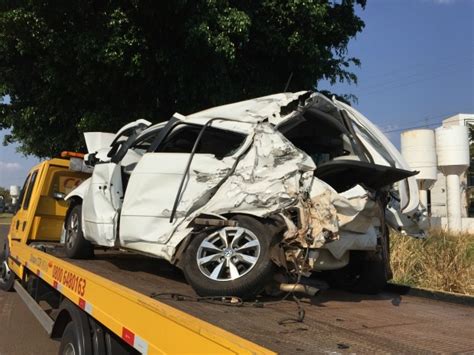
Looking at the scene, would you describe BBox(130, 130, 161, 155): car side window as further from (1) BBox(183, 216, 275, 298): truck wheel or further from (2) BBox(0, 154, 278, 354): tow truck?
(1) BBox(183, 216, 275, 298): truck wheel

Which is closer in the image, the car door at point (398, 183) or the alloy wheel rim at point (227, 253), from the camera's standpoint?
the alloy wheel rim at point (227, 253)

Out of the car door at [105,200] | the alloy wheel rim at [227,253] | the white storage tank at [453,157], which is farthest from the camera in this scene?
the white storage tank at [453,157]

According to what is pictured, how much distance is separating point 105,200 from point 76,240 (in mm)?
1075

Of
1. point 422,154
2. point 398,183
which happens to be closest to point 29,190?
point 398,183

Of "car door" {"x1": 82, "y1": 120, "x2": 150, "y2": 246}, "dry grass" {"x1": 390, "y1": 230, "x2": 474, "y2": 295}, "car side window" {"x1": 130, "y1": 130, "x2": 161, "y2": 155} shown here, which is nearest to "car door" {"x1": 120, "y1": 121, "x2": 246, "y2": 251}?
"car door" {"x1": 82, "y1": 120, "x2": 150, "y2": 246}

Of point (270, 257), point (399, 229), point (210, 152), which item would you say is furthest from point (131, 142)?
point (399, 229)

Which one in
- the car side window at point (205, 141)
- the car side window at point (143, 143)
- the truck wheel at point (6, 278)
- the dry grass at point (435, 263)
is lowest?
the truck wheel at point (6, 278)

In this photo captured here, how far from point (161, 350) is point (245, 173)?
177 cm

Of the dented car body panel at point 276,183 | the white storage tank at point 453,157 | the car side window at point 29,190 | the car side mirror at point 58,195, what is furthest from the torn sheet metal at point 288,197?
the white storage tank at point 453,157

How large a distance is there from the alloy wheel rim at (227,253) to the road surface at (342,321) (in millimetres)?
292

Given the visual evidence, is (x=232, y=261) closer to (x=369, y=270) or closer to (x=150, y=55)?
(x=369, y=270)

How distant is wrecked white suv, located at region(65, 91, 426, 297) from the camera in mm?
3764

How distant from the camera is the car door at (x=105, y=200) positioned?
495 centimetres

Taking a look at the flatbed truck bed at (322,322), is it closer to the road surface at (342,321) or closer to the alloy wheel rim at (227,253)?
the road surface at (342,321)
